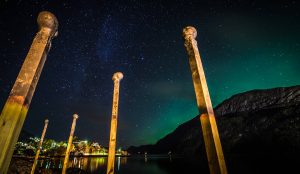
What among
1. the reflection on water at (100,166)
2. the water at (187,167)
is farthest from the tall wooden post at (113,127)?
the reflection on water at (100,166)

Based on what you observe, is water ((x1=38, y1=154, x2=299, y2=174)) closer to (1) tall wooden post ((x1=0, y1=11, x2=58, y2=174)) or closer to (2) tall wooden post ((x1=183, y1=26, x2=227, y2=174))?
(1) tall wooden post ((x1=0, y1=11, x2=58, y2=174))

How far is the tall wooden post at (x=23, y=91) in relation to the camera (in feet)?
9.41

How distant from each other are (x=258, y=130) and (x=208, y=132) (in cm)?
17697

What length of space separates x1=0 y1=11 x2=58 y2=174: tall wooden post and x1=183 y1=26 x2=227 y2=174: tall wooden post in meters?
3.65

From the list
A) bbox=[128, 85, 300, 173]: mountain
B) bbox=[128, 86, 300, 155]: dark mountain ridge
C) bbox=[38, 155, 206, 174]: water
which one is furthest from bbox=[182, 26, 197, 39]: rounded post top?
bbox=[128, 86, 300, 155]: dark mountain ridge

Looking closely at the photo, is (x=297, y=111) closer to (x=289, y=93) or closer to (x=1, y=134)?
(x=289, y=93)

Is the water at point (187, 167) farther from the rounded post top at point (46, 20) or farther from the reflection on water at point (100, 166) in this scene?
the rounded post top at point (46, 20)

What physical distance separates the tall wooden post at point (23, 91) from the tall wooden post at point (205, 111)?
144 inches

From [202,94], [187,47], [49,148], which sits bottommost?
[202,94]

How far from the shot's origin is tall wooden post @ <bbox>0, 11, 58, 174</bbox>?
2869 millimetres

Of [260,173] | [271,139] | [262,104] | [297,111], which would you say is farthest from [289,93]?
[260,173]

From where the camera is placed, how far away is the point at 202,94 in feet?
13.3

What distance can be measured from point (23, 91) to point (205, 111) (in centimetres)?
379

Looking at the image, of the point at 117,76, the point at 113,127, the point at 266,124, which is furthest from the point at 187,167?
the point at 266,124
